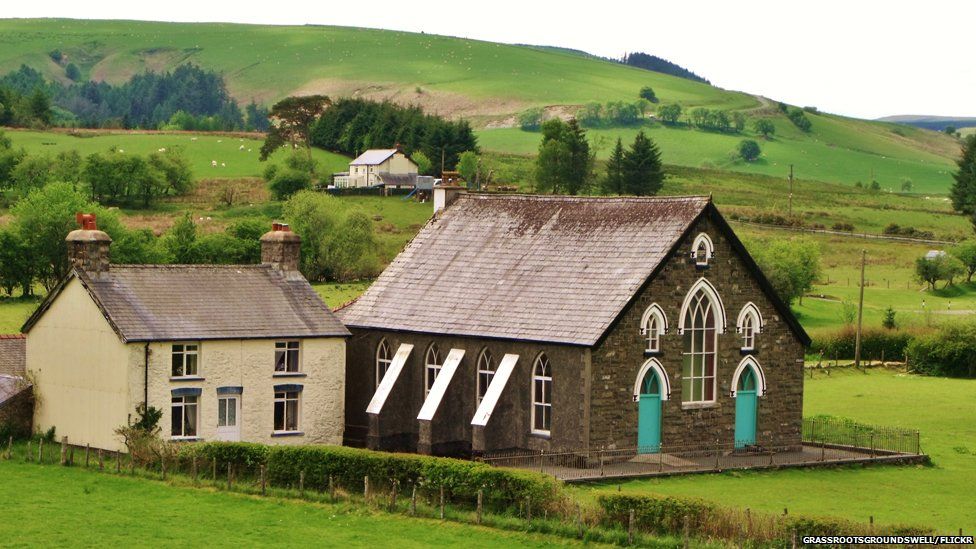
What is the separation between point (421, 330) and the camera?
49281 millimetres

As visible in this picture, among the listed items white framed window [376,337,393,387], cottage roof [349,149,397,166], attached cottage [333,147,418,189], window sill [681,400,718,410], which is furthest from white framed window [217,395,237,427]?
cottage roof [349,149,397,166]

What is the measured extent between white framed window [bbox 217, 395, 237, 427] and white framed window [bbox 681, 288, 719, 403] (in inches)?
517

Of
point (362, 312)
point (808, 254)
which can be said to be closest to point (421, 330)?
point (362, 312)

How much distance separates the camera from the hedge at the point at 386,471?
36500 mm

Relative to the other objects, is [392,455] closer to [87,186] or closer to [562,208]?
[562,208]

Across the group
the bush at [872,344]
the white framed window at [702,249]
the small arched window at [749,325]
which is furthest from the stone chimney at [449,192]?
the bush at [872,344]

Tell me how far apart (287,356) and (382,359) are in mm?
3479

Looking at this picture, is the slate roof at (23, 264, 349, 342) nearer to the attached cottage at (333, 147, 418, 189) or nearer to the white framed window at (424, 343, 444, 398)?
the white framed window at (424, 343, 444, 398)

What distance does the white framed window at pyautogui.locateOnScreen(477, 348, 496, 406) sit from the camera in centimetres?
4791

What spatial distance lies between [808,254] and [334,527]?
67.5 metres

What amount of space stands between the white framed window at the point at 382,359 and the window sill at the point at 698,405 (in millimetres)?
9561

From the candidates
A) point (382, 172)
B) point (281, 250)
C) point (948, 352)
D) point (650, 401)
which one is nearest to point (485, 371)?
point (650, 401)

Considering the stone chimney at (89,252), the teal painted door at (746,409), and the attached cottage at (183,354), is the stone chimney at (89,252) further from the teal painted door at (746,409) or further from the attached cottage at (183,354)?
the teal painted door at (746,409)

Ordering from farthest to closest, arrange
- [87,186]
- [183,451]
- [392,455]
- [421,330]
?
[87,186]
[421,330]
[183,451]
[392,455]
